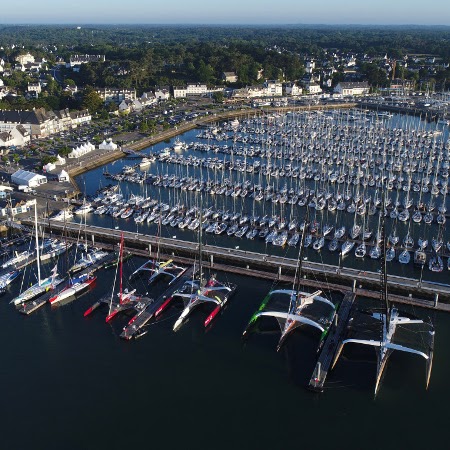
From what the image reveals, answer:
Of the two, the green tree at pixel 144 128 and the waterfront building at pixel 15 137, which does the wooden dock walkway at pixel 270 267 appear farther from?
the green tree at pixel 144 128

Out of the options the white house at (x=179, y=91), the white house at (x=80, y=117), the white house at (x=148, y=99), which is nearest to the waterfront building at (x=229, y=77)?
the white house at (x=179, y=91)

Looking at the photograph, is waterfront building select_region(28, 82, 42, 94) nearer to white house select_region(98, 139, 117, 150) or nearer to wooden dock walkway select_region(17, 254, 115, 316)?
white house select_region(98, 139, 117, 150)

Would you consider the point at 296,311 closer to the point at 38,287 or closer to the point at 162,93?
the point at 38,287

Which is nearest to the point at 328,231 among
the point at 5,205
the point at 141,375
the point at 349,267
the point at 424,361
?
the point at 349,267

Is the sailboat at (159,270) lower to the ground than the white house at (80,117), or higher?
lower

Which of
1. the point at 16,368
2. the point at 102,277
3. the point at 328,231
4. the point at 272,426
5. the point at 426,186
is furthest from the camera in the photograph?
the point at 426,186

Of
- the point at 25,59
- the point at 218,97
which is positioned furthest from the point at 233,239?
the point at 25,59

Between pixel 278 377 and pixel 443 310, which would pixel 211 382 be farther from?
pixel 443 310
